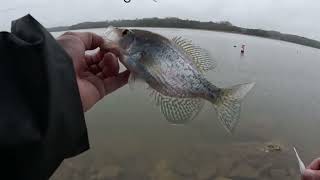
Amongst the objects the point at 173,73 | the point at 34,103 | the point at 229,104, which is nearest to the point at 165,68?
the point at 173,73

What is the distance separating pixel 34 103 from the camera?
1340 millimetres

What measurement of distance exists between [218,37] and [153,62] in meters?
5.78

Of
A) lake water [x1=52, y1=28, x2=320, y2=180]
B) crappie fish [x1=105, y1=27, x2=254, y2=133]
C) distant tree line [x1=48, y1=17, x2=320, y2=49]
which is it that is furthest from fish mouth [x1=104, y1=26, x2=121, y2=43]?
lake water [x1=52, y1=28, x2=320, y2=180]

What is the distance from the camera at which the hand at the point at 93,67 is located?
6.72 feet

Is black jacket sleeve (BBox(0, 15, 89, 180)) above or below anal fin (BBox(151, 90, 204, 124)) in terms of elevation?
above

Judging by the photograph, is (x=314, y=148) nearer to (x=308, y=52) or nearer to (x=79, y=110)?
(x=308, y=52)

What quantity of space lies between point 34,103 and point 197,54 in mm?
1146

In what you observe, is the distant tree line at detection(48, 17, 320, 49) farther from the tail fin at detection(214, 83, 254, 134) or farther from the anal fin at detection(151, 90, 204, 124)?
the tail fin at detection(214, 83, 254, 134)

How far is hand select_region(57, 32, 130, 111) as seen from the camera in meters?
2.05

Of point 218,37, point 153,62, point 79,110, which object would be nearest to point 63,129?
point 79,110

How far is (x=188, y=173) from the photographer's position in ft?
28.1

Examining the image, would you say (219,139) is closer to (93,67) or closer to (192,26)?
(192,26)

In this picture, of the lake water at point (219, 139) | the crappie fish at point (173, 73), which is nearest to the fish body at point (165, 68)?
the crappie fish at point (173, 73)

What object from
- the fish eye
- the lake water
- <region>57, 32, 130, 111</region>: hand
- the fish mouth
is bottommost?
the lake water
